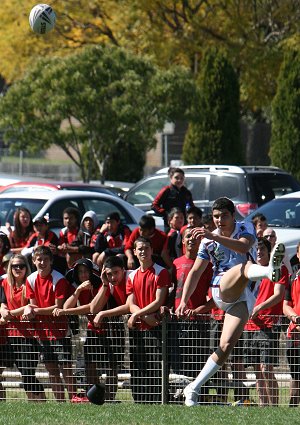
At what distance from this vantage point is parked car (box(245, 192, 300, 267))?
56.3 feet

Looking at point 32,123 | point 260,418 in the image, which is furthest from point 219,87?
point 260,418

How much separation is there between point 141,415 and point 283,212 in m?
8.69

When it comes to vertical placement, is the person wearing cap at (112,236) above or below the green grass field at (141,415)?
above

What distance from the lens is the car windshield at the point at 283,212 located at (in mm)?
17922

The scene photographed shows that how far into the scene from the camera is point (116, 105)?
31.9 meters

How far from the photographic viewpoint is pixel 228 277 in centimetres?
1064

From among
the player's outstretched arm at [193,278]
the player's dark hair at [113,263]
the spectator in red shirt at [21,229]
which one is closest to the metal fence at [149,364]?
the player's outstretched arm at [193,278]

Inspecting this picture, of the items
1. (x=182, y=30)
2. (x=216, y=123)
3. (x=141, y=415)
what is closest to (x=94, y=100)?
(x=216, y=123)

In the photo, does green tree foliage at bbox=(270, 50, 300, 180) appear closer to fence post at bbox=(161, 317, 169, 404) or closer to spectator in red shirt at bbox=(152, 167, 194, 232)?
spectator in red shirt at bbox=(152, 167, 194, 232)

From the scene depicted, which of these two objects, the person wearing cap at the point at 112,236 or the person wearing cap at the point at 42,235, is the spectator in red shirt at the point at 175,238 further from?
the person wearing cap at the point at 42,235

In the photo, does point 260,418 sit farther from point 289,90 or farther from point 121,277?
point 289,90

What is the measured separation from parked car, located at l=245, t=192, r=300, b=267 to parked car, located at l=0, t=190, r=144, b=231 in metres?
2.34

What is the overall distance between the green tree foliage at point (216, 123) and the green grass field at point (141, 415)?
27.6 m

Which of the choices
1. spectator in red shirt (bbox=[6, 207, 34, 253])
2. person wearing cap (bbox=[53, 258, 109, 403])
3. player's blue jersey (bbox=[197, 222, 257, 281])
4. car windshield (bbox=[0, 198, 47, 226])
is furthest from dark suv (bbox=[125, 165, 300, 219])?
player's blue jersey (bbox=[197, 222, 257, 281])
